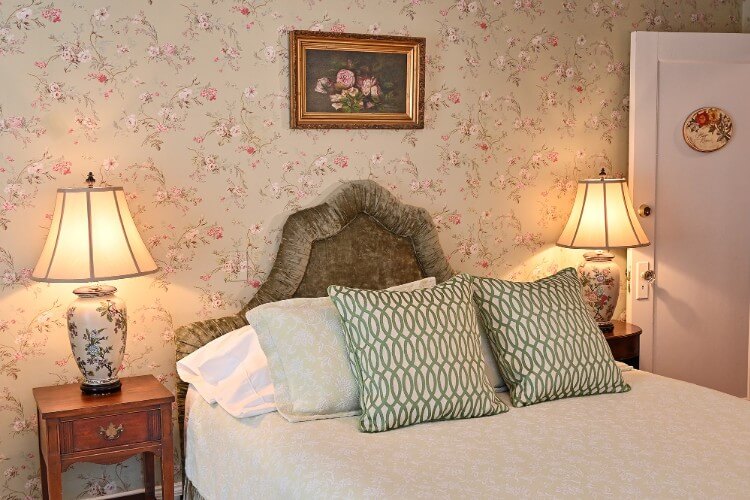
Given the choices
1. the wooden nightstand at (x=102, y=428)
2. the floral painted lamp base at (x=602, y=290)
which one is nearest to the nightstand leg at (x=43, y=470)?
the wooden nightstand at (x=102, y=428)

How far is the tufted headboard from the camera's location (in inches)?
132

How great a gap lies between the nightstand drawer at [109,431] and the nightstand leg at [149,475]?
38 cm

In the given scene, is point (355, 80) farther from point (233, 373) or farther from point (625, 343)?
point (625, 343)

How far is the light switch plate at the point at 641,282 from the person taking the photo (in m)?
4.06

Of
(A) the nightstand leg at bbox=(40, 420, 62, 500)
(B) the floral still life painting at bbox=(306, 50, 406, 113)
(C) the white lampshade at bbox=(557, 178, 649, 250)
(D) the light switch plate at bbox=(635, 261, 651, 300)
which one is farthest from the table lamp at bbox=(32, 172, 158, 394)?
(D) the light switch plate at bbox=(635, 261, 651, 300)

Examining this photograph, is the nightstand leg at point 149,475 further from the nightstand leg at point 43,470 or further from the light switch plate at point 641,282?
the light switch plate at point 641,282

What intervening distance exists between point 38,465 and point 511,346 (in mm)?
1651

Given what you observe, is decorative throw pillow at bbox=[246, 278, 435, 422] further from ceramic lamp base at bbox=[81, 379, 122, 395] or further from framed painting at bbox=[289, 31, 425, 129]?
framed painting at bbox=[289, 31, 425, 129]

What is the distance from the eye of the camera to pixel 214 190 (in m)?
3.31

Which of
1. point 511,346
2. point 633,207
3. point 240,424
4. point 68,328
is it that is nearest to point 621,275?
point 633,207

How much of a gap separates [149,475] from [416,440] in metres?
1.19

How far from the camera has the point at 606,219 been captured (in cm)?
381

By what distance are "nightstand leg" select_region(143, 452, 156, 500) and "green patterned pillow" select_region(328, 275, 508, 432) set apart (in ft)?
3.08

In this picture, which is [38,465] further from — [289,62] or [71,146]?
[289,62]
